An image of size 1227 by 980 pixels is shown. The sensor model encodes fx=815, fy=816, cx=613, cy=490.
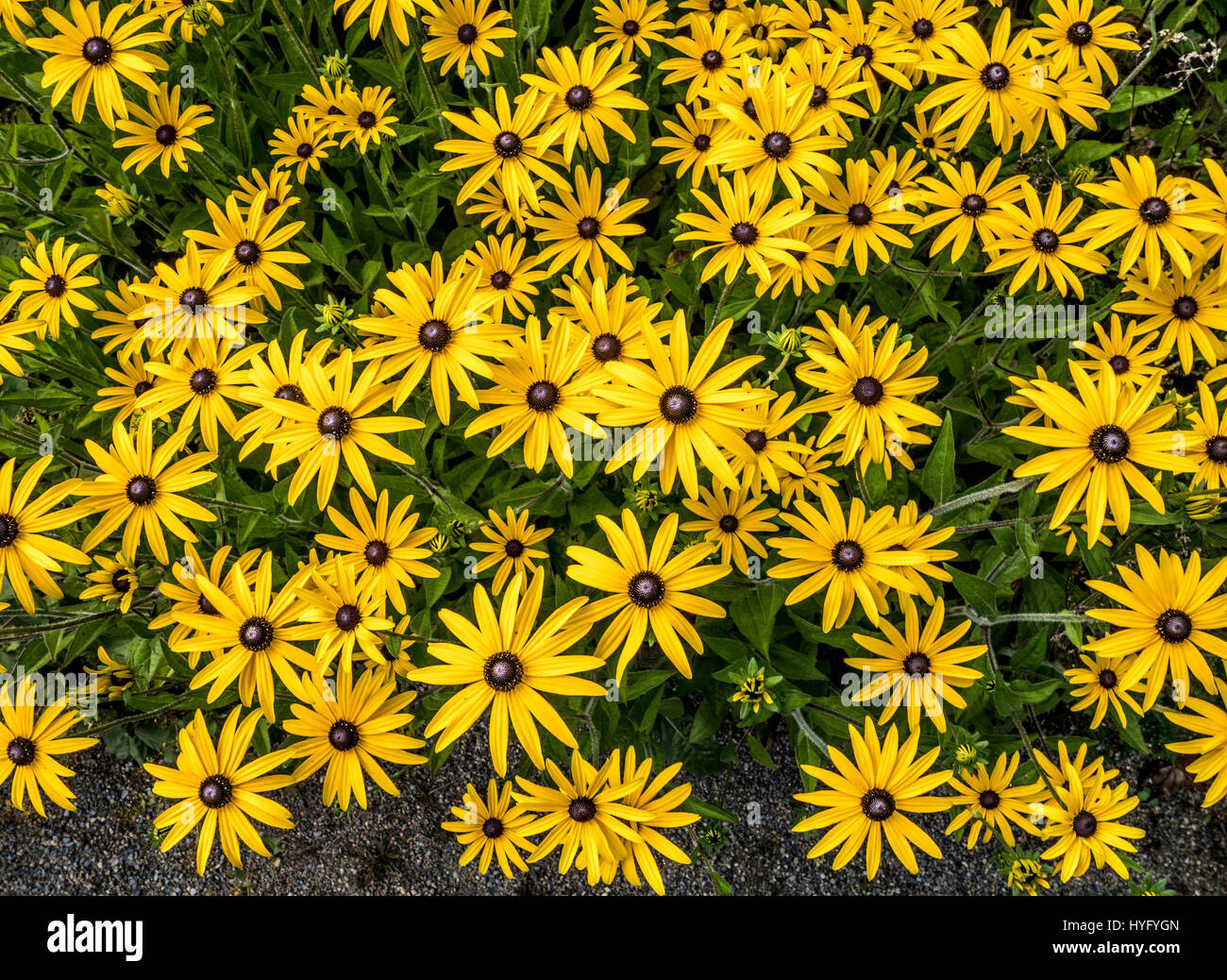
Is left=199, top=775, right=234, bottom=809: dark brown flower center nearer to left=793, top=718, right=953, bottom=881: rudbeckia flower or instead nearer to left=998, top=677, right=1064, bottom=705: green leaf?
left=793, top=718, right=953, bottom=881: rudbeckia flower

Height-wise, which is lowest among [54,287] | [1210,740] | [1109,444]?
[1210,740]

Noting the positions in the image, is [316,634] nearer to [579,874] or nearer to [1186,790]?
[579,874]

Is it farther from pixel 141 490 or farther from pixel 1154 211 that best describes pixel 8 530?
pixel 1154 211

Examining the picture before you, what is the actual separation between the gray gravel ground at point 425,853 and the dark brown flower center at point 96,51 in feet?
11.4

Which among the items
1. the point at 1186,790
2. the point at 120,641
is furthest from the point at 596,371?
the point at 1186,790

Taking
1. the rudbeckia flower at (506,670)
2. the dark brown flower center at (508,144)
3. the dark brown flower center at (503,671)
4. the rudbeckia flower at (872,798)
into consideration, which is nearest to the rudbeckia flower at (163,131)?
the dark brown flower center at (508,144)

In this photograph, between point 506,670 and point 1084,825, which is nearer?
point 506,670

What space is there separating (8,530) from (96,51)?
1864mm

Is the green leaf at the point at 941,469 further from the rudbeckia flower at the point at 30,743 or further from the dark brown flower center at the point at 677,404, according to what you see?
the rudbeckia flower at the point at 30,743

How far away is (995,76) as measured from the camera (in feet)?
10.3

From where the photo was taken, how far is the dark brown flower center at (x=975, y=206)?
10.2 feet

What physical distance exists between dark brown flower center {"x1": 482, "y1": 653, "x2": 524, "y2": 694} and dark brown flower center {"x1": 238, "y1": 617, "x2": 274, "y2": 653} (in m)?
0.73

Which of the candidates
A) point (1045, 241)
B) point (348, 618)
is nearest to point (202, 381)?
point (348, 618)

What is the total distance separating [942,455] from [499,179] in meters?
1.94
